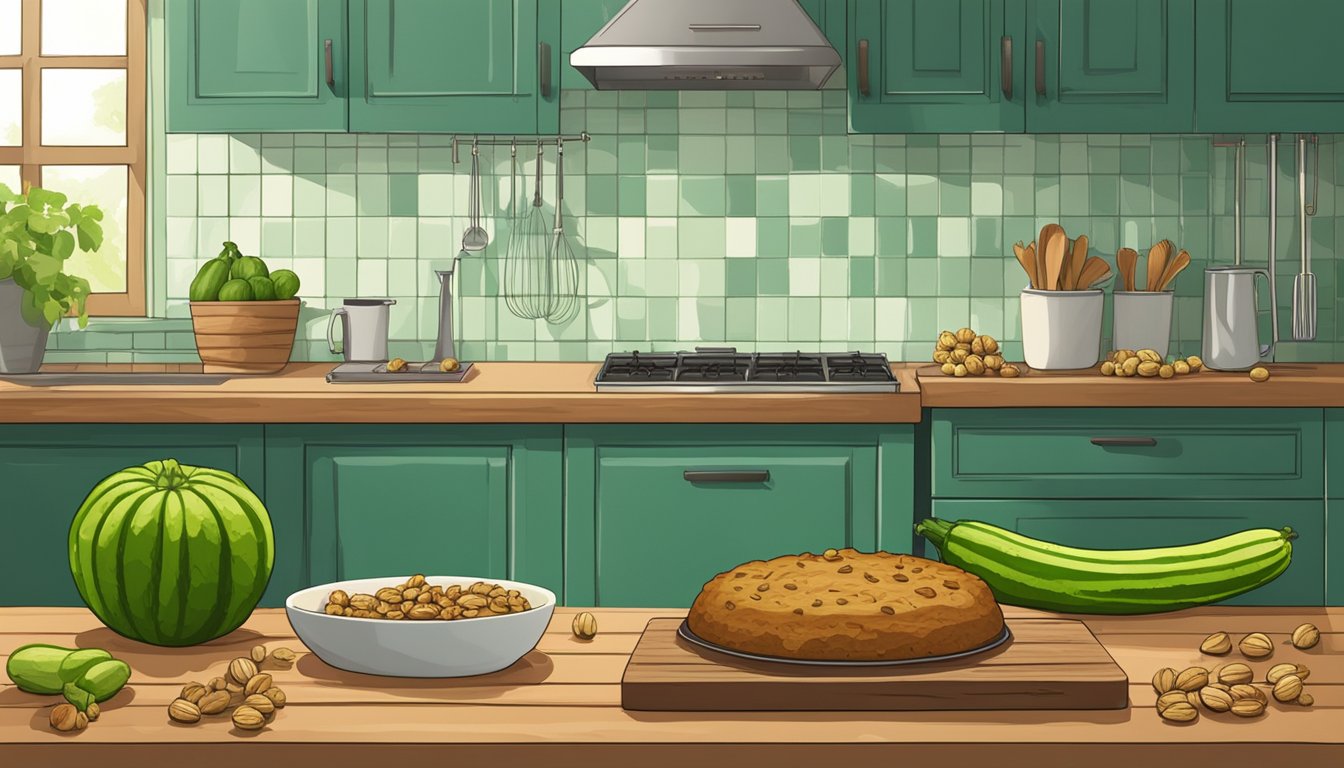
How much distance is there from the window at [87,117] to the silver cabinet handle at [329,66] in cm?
80

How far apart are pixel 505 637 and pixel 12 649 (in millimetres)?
505

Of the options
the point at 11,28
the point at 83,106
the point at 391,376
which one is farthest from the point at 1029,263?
the point at 83,106

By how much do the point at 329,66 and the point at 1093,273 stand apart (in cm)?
193

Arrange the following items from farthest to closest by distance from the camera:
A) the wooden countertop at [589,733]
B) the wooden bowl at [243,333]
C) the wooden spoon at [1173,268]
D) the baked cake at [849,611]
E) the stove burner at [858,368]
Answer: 1. the wooden spoon at [1173,268]
2. the wooden bowl at [243,333]
3. the stove burner at [858,368]
4. the baked cake at [849,611]
5. the wooden countertop at [589,733]

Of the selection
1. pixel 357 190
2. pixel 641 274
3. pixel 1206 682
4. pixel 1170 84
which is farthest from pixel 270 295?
Answer: pixel 1206 682

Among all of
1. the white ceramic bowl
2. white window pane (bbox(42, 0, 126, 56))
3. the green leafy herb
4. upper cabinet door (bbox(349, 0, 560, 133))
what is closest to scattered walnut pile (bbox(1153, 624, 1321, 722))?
the white ceramic bowl

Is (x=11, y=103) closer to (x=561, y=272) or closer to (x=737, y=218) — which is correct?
(x=561, y=272)

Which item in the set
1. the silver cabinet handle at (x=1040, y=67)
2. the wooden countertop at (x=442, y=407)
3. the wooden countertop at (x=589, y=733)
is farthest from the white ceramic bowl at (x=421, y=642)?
the silver cabinet handle at (x=1040, y=67)

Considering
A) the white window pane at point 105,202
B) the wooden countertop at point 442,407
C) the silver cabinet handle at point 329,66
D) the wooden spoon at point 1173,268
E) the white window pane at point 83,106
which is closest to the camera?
the wooden countertop at point 442,407

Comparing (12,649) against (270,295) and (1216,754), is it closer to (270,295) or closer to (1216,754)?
(1216,754)

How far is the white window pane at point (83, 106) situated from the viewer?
6.13 meters

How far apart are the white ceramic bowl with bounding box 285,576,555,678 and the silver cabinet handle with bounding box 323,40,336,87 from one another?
241 cm

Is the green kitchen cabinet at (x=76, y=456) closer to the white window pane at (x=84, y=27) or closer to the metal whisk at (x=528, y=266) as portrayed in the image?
the metal whisk at (x=528, y=266)

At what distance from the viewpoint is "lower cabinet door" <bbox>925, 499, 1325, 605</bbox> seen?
128 inches
